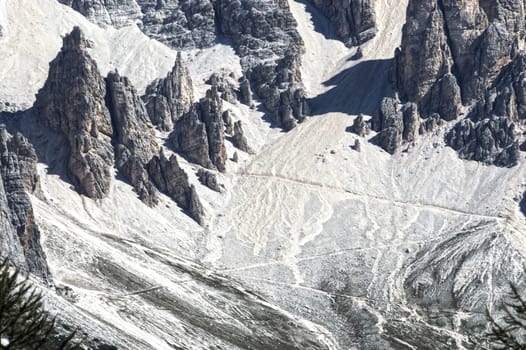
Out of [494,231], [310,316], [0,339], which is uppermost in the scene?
[0,339]

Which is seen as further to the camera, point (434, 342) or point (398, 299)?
point (398, 299)

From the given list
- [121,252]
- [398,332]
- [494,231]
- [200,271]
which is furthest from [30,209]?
[494,231]

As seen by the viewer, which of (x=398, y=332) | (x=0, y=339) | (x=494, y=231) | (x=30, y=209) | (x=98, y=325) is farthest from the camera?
(x=494, y=231)

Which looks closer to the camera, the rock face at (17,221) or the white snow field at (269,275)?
the rock face at (17,221)

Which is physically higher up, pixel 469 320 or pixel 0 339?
pixel 0 339

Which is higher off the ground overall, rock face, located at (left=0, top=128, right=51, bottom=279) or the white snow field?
rock face, located at (left=0, top=128, right=51, bottom=279)

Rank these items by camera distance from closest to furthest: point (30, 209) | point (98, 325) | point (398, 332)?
point (98, 325) → point (30, 209) → point (398, 332)

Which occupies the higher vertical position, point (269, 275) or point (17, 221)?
point (17, 221)

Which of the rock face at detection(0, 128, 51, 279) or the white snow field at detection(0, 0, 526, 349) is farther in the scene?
the white snow field at detection(0, 0, 526, 349)

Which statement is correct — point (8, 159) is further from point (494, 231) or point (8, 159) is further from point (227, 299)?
point (494, 231)

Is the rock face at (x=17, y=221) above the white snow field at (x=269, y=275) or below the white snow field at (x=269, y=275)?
above

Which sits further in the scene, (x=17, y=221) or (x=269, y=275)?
(x=269, y=275)
